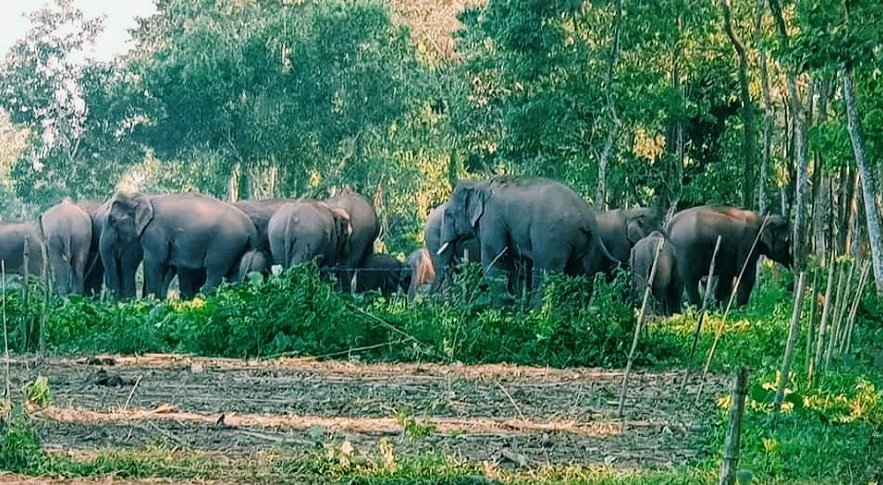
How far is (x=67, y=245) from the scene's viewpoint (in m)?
30.9

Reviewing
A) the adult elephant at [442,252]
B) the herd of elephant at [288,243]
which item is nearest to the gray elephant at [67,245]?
the herd of elephant at [288,243]

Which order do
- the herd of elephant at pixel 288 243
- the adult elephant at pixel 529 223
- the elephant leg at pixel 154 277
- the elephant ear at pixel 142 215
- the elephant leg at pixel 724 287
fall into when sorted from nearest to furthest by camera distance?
the adult elephant at pixel 529 223 < the herd of elephant at pixel 288 243 < the elephant leg at pixel 154 277 < the elephant ear at pixel 142 215 < the elephant leg at pixel 724 287

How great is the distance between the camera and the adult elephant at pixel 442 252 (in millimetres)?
27828

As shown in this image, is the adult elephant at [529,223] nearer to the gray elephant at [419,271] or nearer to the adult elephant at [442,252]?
the adult elephant at [442,252]

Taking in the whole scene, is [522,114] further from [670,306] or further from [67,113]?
[67,113]

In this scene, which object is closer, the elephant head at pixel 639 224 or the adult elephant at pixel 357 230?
the elephant head at pixel 639 224

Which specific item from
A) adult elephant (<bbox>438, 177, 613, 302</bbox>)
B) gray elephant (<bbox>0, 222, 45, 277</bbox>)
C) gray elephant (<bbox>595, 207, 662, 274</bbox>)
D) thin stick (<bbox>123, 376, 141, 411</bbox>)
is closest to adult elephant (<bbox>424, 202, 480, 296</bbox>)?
adult elephant (<bbox>438, 177, 613, 302</bbox>)

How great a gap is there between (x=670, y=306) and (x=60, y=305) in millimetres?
11651

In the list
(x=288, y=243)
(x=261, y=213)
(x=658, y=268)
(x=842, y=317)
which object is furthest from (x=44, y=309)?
(x=261, y=213)

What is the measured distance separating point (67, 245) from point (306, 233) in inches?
190

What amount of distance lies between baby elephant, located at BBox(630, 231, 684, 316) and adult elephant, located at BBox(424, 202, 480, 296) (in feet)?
7.72

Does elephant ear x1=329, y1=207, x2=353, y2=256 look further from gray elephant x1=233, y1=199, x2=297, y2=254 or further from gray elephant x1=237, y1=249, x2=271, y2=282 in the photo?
gray elephant x1=237, y1=249, x2=271, y2=282

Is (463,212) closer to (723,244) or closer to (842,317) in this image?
(723,244)

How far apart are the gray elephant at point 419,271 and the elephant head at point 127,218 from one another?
5367 millimetres
